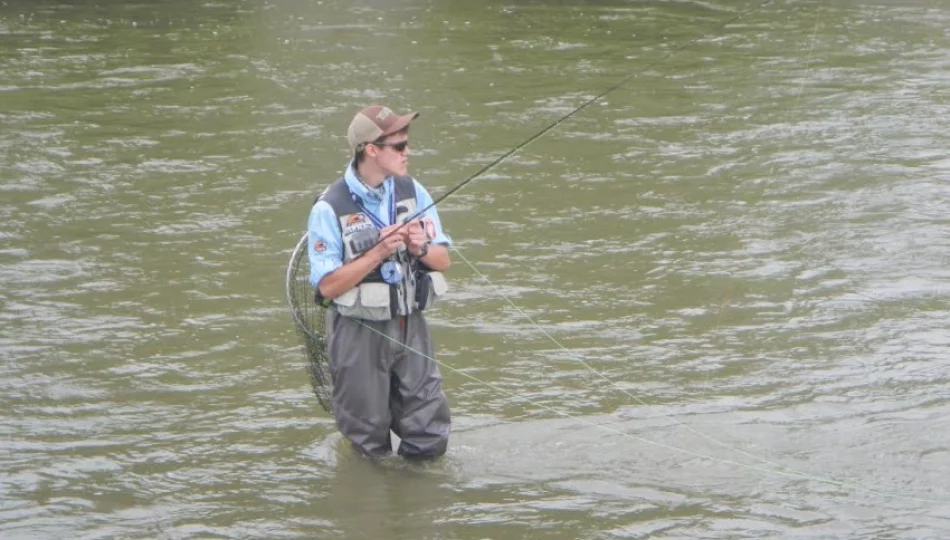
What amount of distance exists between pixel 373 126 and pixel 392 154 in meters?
0.14

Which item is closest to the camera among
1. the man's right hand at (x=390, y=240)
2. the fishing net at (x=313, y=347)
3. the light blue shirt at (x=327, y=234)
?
the man's right hand at (x=390, y=240)

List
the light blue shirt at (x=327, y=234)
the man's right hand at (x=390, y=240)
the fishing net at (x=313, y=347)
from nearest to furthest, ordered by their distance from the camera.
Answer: the man's right hand at (x=390, y=240) < the light blue shirt at (x=327, y=234) < the fishing net at (x=313, y=347)

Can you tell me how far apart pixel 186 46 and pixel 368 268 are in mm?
11628

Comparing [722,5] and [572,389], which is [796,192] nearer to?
[572,389]

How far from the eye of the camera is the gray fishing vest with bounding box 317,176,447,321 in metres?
6.03

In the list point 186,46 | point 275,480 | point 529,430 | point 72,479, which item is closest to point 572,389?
point 529,430

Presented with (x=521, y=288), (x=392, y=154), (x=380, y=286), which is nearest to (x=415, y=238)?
(x=380, y=286)

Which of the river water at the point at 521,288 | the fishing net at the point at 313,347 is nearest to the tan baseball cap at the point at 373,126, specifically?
the fishing net at the point at 313,347

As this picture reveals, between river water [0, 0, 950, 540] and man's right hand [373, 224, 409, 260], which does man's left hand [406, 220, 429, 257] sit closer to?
man's right hand [373, 224, 409, 260]

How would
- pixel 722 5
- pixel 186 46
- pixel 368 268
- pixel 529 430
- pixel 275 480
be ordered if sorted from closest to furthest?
pixel 368 268 → pixel 275 480 → pixel 529 430 → pixel 186 46 → pixel 722 5

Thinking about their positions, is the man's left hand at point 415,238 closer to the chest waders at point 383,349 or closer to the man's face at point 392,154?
the chest waders at point 383,349

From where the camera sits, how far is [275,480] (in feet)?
21.9

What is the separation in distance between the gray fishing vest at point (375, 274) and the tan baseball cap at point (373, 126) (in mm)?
207

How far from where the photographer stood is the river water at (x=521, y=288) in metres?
6.49
